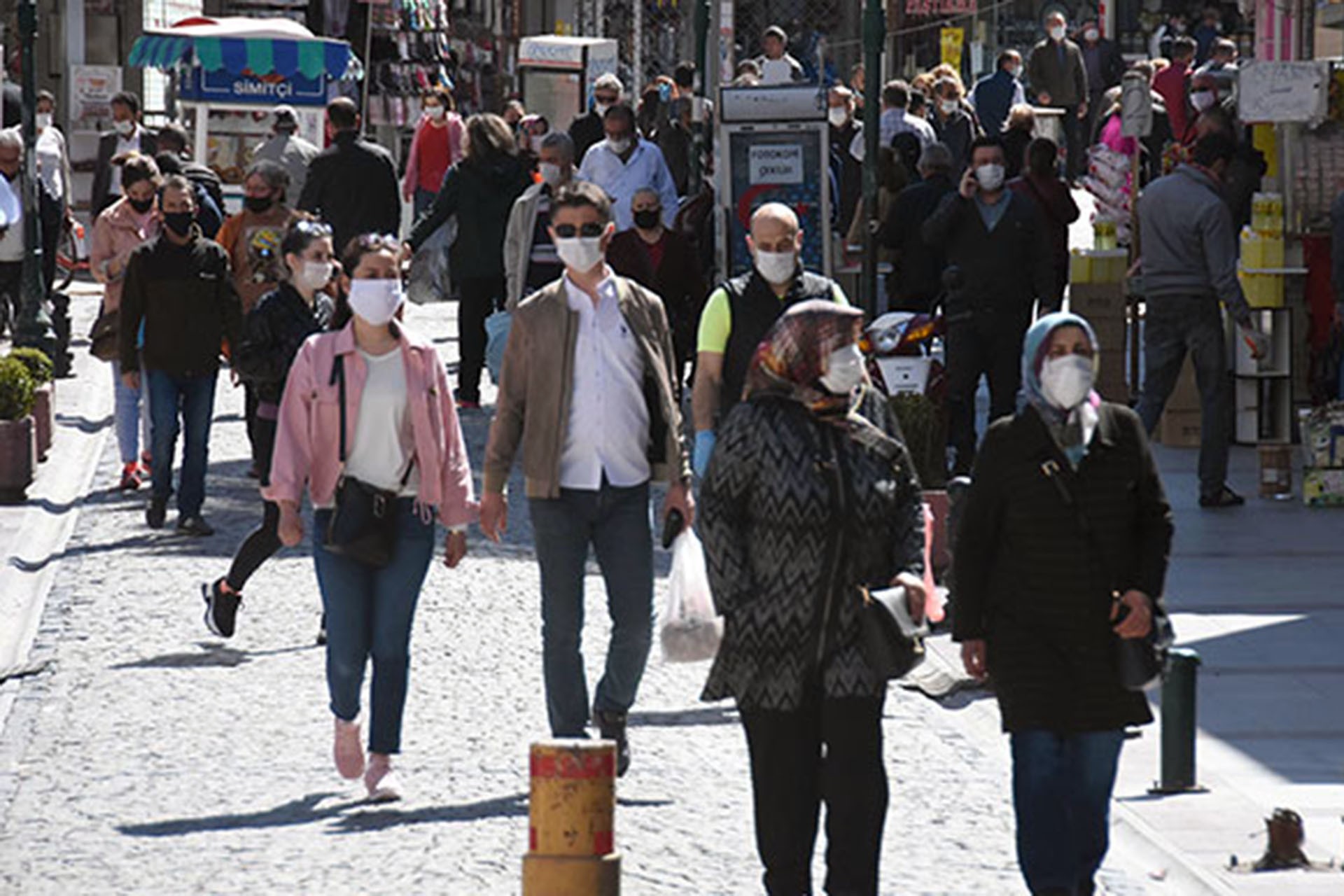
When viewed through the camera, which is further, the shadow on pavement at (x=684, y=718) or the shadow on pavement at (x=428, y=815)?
the shadow on pavement at (x=684, y=718)

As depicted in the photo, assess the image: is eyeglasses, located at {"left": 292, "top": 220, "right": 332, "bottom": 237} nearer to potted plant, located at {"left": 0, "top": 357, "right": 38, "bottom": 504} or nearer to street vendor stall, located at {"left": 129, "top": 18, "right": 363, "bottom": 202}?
potted plant, located at {"left": 0, "top": 357, "right": 38, "bottom": 504}

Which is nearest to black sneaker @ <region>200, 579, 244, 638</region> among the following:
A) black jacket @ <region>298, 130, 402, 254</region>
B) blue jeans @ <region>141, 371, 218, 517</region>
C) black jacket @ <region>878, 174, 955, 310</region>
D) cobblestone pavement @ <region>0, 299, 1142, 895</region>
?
cobblestone pavement @ <region>0, 299, 1142, 895</region>

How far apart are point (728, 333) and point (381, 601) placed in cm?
149

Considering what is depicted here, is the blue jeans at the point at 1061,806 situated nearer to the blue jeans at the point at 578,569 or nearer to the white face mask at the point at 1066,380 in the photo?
the white face mask at the point at 1066,380

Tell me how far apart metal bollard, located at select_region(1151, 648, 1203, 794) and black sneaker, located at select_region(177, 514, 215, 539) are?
22.2ft

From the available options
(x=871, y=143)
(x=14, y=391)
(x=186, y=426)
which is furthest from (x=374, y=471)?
(x=871, y=143)

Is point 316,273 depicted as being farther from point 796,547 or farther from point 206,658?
point 796,547

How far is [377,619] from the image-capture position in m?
9.49

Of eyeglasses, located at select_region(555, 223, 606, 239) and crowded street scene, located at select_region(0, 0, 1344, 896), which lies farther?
eyeglasses, located at select_region(555, 223, 606, 239)

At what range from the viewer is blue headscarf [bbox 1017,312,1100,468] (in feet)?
23.9

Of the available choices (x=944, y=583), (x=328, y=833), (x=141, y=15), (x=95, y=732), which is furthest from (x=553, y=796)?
(x=141, y=15)

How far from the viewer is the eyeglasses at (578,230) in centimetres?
952

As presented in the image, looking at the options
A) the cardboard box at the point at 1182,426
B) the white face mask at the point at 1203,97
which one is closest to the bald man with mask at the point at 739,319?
the cardboard box at the point at 1182,426

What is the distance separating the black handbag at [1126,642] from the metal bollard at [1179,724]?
6.62ft
